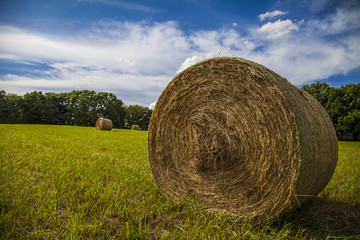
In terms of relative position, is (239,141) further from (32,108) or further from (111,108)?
(111,108)

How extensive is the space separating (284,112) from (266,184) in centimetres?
93

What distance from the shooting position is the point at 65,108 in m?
51.8

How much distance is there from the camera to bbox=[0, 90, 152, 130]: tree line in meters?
44.2

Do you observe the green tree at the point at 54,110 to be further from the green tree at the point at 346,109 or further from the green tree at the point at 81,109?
the green tree at the point at 346,109

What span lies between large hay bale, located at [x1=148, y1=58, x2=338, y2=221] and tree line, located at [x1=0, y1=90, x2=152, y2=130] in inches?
1906

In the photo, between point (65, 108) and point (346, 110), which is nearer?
point (346, 110)

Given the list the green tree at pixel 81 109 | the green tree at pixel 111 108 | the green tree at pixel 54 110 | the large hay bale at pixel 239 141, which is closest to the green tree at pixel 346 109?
the large hay bale at pixel 239 141

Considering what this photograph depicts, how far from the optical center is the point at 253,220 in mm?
2678

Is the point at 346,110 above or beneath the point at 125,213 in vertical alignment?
above

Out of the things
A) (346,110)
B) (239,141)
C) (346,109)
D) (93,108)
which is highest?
(346,109)

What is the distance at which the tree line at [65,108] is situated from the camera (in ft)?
145

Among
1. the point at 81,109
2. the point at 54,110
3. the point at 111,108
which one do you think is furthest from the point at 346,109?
the point at 54,110

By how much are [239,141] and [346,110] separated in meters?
34.3

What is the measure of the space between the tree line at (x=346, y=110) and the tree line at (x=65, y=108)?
46.2 metres
